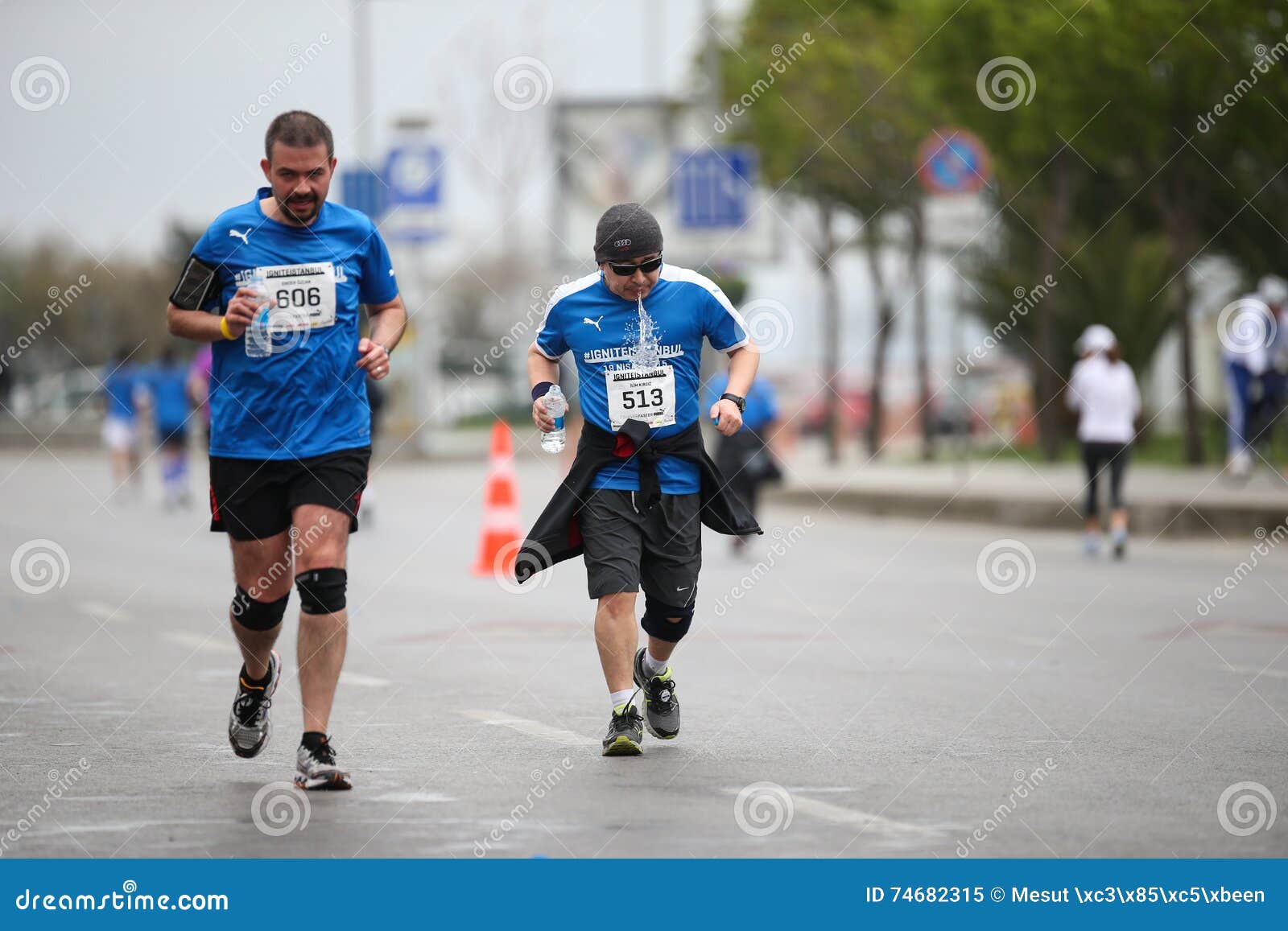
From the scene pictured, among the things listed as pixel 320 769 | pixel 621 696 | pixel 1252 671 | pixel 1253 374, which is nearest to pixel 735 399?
pixel 621 696

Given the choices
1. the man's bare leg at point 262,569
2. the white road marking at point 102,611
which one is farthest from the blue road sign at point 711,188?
the man's bare leg at point 262,569

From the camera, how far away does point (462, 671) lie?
9.50 meters

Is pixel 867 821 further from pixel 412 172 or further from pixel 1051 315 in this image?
pixel 412 172

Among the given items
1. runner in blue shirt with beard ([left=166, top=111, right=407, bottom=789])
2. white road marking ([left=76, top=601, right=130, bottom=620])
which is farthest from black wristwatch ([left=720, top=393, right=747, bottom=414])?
white road marking ([left=76, top=601, right=130, bottom=620])

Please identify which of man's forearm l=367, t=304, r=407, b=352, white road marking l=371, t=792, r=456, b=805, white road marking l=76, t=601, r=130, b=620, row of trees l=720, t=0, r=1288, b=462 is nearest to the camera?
white road marking l=371, t=792, r=456, b=805

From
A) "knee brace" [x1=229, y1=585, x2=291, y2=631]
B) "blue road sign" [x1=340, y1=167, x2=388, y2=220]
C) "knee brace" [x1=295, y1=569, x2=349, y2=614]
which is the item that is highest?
"blue road sign" [x1=340, y1=167, x2=388, y2=220]
